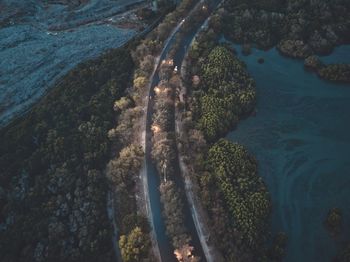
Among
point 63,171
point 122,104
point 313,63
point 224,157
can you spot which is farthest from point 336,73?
point 63,171

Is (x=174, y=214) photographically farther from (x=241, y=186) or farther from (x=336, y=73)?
(x=336, y=73)

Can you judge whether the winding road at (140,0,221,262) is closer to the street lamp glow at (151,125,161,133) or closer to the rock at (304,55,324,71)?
the street lamp glow at (151,125,161,133)

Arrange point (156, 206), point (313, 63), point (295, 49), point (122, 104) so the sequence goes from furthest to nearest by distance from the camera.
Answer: point (295, 49) < point (313, 63) < point (122, 104) < point (156, 206)

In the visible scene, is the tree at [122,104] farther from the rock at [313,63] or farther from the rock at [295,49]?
the rock at [313,63]

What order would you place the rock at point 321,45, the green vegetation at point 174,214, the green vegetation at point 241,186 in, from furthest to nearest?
the rock at point 321,45, the green vegetation at point 241,186, the green vegetation at point 174,214

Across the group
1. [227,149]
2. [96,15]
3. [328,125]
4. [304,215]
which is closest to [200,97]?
[227,149]

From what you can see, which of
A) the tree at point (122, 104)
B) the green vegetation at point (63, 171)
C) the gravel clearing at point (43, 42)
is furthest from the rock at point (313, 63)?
the gravel clearing at point (43, 42)
